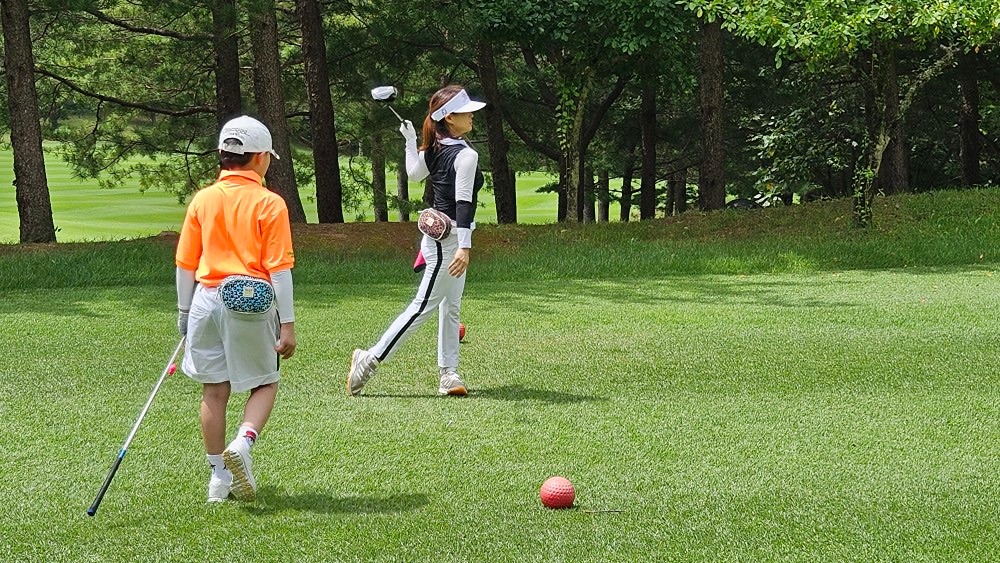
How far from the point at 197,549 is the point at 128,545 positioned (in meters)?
0.29

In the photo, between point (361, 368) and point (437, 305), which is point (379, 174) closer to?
point (437, 305)

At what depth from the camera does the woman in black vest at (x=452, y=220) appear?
281 inches

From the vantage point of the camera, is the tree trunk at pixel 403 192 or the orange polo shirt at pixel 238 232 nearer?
the orange polo shirt at pixel 238 232

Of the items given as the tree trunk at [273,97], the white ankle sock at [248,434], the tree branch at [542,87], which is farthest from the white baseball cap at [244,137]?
the tree branch at [542,87]

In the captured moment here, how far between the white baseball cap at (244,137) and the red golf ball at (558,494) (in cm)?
192

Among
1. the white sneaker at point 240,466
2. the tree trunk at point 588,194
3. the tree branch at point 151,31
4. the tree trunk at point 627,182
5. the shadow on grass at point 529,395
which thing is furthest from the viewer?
the tree trunk at point 627,182

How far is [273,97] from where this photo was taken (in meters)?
18.6

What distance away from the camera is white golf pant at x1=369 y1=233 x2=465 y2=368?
7363 mm

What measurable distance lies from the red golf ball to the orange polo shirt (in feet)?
4.80

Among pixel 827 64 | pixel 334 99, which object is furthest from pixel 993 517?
pixel 334 99

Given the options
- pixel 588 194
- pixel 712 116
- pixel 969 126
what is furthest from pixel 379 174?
pixel 969 126

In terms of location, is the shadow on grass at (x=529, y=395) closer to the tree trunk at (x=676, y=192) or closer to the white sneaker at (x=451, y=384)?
the white sneaker at (x=451, y=384)

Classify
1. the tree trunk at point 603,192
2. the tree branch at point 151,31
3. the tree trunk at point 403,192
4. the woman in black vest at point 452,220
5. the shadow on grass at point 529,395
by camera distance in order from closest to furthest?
the woman in black vest at point 452,220 → the shadow on grass at point 529,395 → the tree branch at point 151,31 → the tree trunk at point 403,192 → the tree trunk at point 603,192

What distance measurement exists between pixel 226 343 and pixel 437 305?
2.78 metres
